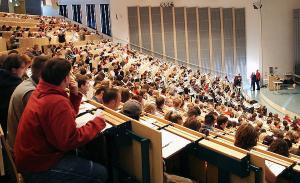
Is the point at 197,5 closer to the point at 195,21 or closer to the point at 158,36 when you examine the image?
the point at 195,21

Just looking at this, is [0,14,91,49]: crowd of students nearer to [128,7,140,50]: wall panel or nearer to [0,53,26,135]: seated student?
[128,7,140,50]: wall panel

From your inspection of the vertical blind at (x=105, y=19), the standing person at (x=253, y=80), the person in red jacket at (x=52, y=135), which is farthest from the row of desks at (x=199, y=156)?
the vertical blind at (x=105, y=19)

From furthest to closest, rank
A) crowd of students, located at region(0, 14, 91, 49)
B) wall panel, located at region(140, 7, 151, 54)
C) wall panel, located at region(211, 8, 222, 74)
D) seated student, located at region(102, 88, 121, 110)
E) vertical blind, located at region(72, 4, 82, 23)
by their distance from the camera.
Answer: vertical blind, located at region(72, 4, 82, 23), wall panel, located at region(140, 7, 151, 54), wall panel, located at region(211, 8, 222, 74), crowd of students, located at region(0, 14, 91, 49), seated student, located at region(102, 88, 121, 110)

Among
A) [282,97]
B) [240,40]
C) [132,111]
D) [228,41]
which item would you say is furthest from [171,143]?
[228,41]

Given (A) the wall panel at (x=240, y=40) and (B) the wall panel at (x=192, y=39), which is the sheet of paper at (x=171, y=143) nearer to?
(A) the wall panel at (x=240, y=40)

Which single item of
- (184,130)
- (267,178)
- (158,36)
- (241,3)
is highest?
(241,3)

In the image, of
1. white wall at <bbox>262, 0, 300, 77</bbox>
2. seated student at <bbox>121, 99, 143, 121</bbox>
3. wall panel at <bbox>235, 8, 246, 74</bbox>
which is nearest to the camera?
seated student at <bbox>121, 99, 143, 121</bbox>

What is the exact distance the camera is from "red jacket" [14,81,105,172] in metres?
1.77

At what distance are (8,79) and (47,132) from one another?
3.53ft

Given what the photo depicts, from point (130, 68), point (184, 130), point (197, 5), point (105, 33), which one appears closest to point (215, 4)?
point (197, 5)

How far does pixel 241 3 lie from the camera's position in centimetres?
1728

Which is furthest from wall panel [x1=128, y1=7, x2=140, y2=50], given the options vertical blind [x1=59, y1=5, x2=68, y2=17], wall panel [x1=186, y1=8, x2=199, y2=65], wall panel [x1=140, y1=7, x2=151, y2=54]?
vertical blind [x1=59, y1=5, x2=68, y2=17]

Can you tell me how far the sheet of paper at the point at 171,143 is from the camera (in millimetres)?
2143

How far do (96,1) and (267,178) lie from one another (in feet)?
59.5
